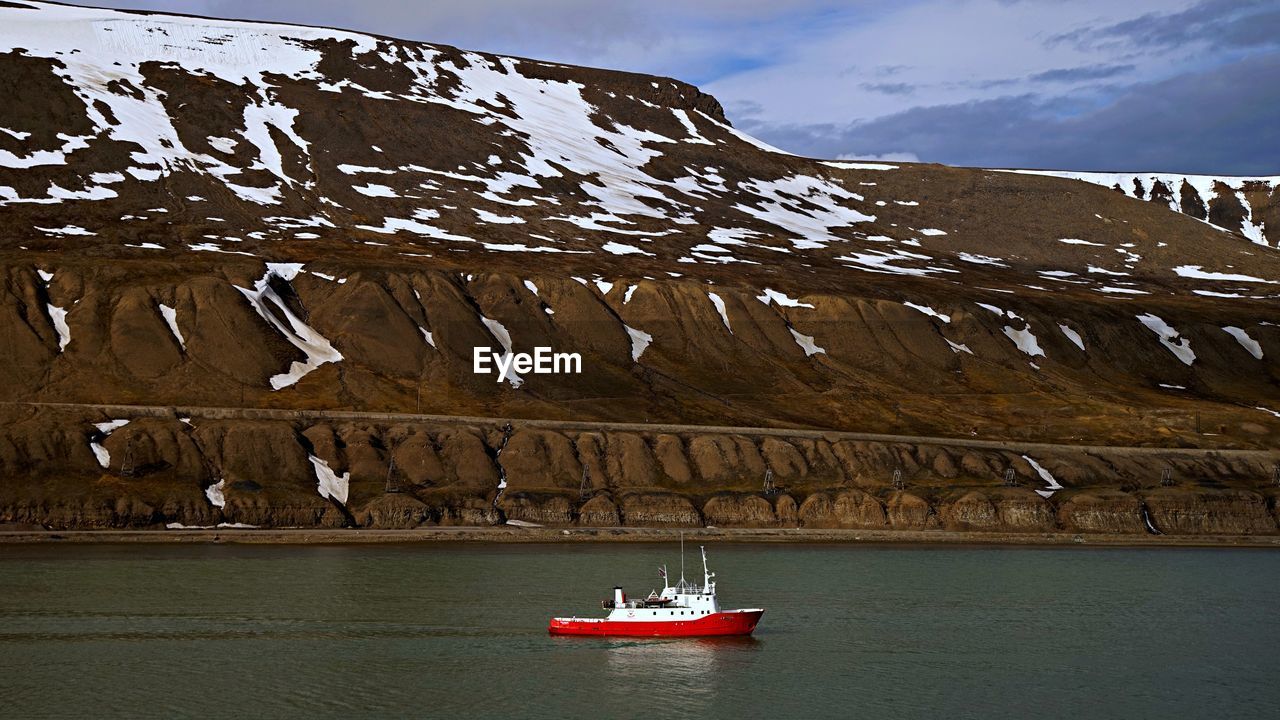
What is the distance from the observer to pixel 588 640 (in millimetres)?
65812

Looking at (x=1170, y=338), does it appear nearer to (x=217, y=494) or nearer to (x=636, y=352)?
(x=636, y=352)

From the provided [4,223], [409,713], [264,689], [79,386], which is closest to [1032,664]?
[409,713]

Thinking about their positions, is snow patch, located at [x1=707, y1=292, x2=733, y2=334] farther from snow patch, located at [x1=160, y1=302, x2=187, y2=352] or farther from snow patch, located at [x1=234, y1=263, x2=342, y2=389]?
snow patch, located at [x1=160, y1=302, x2=187, y2=352]

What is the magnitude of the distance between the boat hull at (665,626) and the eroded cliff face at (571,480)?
1606 inches

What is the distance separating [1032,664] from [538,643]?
22.6 metres

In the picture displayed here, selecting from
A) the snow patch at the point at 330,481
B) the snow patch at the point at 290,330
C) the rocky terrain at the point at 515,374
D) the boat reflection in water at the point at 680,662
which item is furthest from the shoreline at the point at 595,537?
the snow patch at the point at 290,330

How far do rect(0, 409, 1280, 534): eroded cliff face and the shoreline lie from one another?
53.2 inches

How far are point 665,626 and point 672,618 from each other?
53 cm

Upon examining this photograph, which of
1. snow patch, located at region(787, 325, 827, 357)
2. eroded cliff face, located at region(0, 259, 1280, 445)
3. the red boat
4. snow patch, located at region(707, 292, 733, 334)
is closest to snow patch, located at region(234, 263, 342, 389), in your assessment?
eroded cliff face, located at region(0, 259, 1280, 445)

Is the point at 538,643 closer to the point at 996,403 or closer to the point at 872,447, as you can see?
the point at 872,447

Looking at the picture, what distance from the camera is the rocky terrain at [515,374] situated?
359ft

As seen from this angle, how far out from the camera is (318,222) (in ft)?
592

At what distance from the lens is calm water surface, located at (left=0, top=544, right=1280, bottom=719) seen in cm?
5384

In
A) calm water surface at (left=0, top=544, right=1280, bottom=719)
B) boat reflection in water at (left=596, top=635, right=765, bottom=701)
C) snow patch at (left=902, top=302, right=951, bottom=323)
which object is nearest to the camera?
calm water surface at (left=0, top=544, right=1280, bottom=719)
